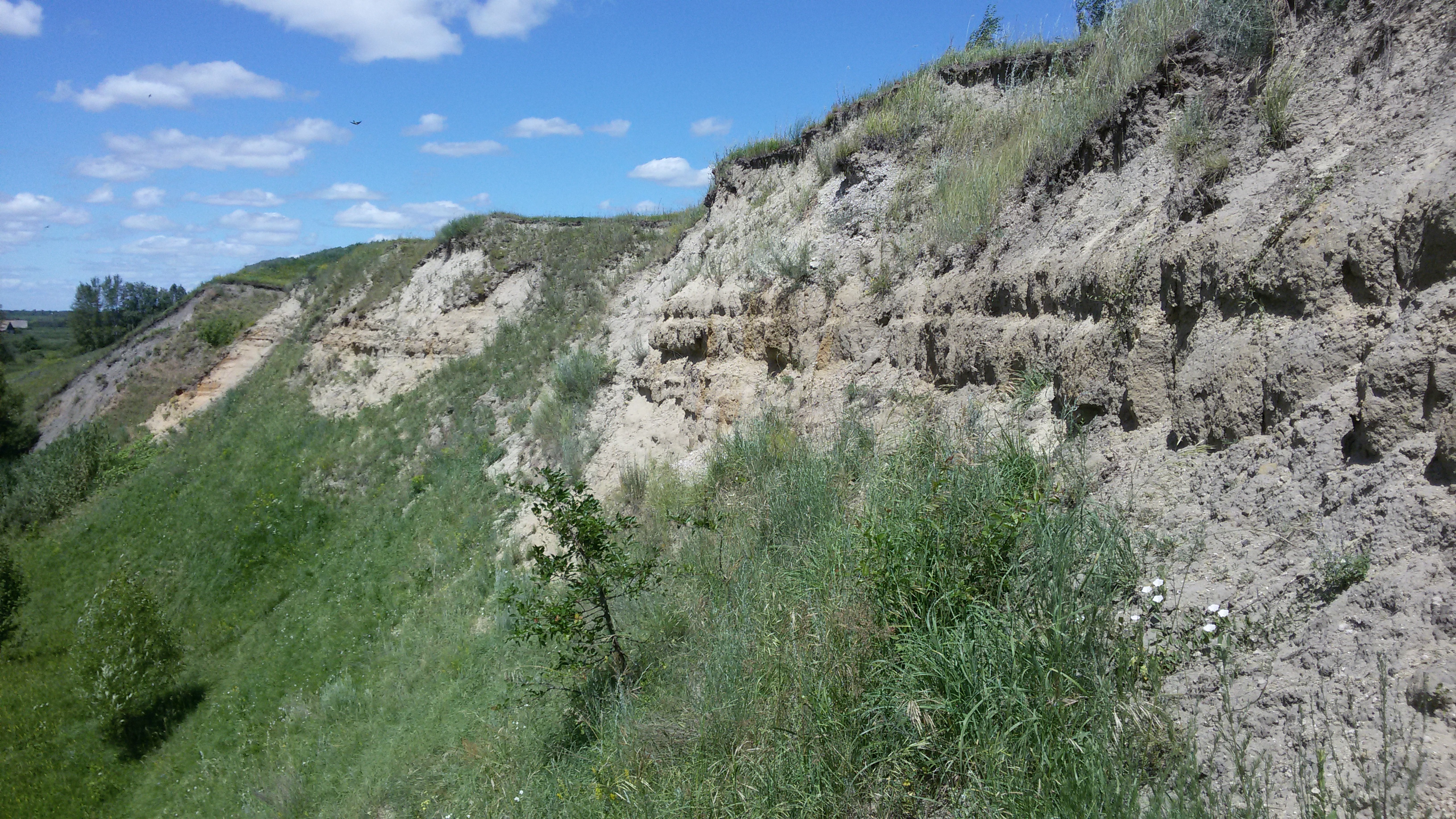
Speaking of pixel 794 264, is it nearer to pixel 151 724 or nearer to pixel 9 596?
pixel 151 724

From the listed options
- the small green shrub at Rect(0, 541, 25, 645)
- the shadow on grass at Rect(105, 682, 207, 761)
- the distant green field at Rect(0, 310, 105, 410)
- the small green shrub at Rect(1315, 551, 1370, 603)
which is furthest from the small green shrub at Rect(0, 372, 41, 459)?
the small green shrub at Rect(1315, 551, 1370, 603)

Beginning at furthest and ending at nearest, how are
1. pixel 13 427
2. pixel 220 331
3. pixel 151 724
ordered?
pixel 13 427
pixel 220 331
pixel 151 724

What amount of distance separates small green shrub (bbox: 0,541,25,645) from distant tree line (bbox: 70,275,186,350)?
45.9m

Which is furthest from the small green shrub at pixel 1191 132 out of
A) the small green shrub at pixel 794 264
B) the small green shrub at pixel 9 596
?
the small green shrub at pixel 9 596

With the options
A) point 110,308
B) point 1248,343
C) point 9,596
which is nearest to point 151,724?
point 9,596

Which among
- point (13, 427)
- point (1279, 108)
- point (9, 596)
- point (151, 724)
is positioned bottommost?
point (151, 724)

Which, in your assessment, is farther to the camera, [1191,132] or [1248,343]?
[1191,132]

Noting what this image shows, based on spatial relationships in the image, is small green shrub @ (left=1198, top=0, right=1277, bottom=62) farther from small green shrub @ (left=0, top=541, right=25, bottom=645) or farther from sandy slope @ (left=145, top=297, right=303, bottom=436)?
sandy slope @ (left=145, top=297, right=303, bottom=436)

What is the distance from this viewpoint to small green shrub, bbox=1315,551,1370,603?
9.41 ft

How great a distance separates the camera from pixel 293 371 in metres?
A: 21.5

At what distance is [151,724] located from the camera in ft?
36.8

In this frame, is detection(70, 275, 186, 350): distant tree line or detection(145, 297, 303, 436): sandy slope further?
detection(70, 275, 186, 350): distant tree line

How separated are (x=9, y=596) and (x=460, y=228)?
12140 mm

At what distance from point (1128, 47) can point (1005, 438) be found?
397cm
